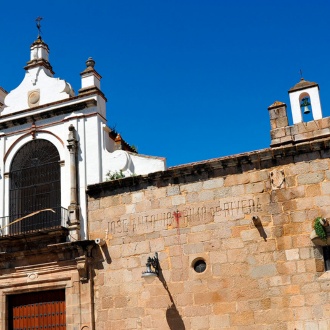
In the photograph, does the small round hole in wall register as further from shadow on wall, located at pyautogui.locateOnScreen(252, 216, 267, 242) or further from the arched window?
the arched window

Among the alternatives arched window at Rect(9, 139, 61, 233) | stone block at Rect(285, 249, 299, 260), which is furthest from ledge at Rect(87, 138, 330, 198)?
stone block at Rect(285, 249, 299, 260)

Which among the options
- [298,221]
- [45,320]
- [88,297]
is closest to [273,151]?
[298,221]

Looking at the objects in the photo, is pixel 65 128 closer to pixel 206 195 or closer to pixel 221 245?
pixel 206 195

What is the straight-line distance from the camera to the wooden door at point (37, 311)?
13.0 m

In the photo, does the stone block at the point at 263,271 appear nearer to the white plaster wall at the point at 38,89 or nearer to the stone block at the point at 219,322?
the stone block at the point at 219,322

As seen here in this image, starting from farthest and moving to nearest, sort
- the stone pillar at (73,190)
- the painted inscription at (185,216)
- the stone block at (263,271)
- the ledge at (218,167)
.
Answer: the stone pillar at (73,190) < the painted inscription at (185,216) < the ledge at (218,167) < the stone block at (263,271)

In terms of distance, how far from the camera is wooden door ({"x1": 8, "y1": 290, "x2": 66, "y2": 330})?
13.0 m

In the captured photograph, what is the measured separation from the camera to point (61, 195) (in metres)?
13.8

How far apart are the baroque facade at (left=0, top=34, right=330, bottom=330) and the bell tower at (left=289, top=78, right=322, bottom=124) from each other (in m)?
0.02

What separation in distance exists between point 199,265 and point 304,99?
443 cm

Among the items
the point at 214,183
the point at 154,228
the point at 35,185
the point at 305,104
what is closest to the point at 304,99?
the point at 305,104

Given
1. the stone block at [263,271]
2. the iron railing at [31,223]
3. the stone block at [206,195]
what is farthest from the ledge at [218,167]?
the stone block at [263,271]

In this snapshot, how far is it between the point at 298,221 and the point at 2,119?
834 cm

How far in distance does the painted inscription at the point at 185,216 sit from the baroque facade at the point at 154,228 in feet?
0.08
